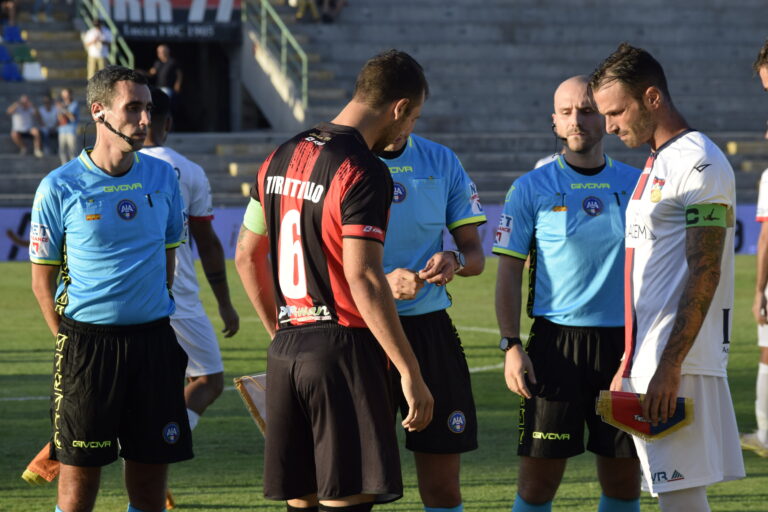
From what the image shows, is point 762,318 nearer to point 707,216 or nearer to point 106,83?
→ point 707,216

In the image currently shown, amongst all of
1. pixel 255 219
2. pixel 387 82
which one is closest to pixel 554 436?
pixel 255 219

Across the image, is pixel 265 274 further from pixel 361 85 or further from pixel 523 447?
pixel 523 447

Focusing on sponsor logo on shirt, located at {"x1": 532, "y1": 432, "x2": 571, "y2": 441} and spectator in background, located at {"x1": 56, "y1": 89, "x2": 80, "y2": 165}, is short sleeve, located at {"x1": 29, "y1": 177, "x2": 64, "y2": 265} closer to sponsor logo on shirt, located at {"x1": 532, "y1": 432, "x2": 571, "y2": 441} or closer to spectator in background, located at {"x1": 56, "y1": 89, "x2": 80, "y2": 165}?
sponsor logo on shirt, located at {"x1": 532, "y1": 432, "x2": 571, "y2": 441}

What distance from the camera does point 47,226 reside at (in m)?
4.99

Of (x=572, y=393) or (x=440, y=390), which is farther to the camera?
(x=572, y=393)

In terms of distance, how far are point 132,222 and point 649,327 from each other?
84.5 inches

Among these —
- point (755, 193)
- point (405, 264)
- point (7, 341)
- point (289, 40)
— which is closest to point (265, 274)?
point (405, 264)

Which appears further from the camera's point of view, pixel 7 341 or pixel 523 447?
pixel 7 341

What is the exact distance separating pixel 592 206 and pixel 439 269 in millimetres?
1048

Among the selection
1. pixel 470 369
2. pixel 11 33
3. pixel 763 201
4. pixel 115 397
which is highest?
pixel 11 33

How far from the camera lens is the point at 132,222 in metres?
5.04

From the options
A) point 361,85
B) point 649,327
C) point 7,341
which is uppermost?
point 361,85

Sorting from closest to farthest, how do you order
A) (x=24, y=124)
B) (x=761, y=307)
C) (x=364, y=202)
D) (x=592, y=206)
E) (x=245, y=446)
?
(x=364, y=202) → (x=592, y=206) → (x=761, y=307) → (x=245, y=446) → (x=24, y=124)

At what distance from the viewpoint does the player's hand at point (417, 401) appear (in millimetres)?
3947
